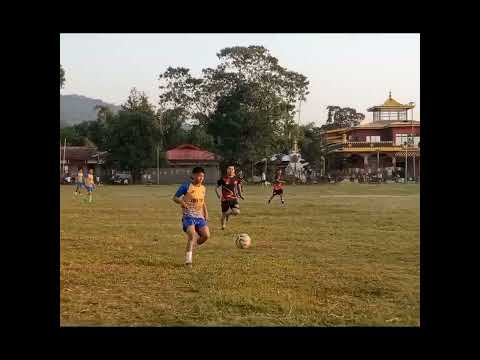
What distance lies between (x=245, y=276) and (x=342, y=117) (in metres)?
52.1

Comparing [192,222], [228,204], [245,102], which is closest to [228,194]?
[228,204]

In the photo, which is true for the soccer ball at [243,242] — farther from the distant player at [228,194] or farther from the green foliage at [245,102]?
the green foliage at [245,102]

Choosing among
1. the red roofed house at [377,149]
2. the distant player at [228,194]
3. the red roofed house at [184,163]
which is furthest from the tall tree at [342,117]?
the distant player at [228,194]

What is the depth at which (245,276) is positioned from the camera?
6922 millimetres

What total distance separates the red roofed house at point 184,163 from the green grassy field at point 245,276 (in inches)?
1228

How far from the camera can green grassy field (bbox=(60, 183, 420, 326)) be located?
5.26m

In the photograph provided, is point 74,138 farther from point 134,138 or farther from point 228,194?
point 228,194

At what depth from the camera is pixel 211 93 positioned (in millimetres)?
41875

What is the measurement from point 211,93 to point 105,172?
12045 millimetres

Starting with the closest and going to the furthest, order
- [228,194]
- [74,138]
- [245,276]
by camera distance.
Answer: [245,276], [228,194], [74,138]

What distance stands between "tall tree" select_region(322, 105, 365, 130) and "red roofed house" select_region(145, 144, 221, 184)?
14136mm

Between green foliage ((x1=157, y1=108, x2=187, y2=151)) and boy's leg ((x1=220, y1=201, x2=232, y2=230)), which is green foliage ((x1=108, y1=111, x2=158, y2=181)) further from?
boy's leg ((x1=220, y1=201, x2=232, y2=230))

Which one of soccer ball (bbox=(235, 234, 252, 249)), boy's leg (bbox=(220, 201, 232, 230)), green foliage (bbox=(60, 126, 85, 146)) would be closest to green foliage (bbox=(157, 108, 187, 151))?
green foliage (bbox=(60, 126, 85, 146))
